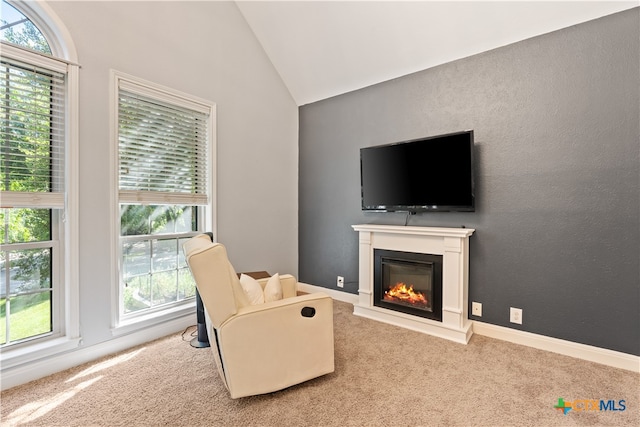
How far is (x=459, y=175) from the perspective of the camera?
2.67 metres

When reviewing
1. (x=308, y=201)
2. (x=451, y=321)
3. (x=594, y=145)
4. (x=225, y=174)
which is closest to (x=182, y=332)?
(x=225, y=174)

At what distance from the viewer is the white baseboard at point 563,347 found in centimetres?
212

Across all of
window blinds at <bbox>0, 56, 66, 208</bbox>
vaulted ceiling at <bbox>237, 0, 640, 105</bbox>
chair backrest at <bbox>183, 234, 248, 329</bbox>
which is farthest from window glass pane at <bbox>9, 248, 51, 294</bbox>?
vaulted ceiling at <bbox>237, 0, 640, 105</bbox>

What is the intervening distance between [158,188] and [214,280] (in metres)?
1.55

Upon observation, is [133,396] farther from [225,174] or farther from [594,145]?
[594,145]

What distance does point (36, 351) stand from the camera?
1966 mm

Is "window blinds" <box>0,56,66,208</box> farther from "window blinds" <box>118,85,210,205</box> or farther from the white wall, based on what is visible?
"window blinds" <box>118,85,210,205</box>

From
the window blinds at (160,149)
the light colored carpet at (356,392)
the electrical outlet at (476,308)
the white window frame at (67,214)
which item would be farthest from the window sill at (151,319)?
the electrical outlet at (476,308)

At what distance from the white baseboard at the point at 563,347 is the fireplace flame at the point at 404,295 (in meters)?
0.52

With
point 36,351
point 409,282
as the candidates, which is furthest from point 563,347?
point 36,351

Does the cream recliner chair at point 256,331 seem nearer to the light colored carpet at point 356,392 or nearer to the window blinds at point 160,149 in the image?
the light colored carpet at point 356,392

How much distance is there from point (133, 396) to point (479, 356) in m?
2.50

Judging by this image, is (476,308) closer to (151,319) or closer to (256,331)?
(256,331)

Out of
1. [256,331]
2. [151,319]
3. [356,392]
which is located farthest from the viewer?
[151,319]
